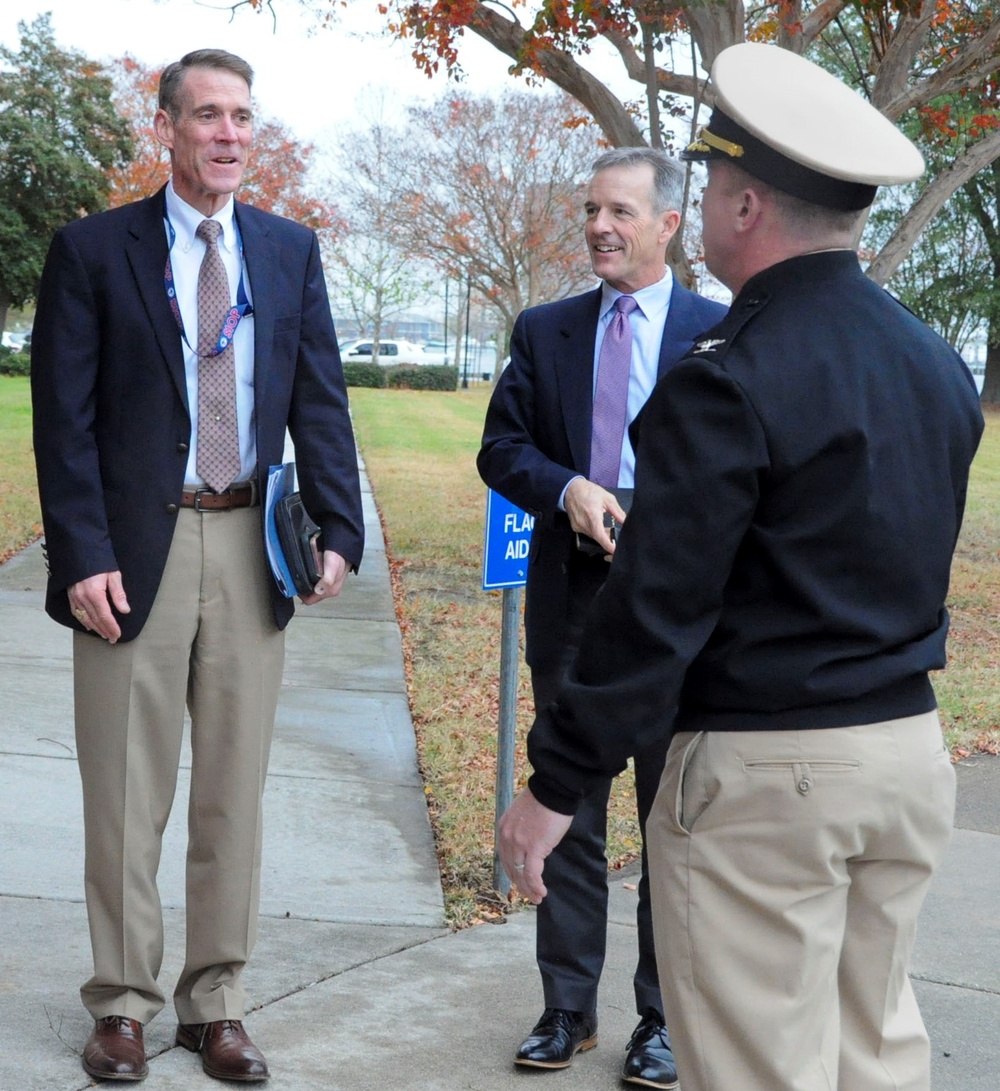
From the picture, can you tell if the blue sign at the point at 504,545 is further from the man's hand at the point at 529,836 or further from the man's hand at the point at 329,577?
the man's hand at the point at 529,836

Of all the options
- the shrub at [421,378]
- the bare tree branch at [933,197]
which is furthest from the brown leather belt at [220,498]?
the shrub at [421,378]

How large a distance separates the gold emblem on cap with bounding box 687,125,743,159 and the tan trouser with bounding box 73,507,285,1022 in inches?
61.4

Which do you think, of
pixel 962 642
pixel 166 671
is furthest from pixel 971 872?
pixel 962 642

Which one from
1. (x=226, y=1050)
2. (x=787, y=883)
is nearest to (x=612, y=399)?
(x=787, y=883)

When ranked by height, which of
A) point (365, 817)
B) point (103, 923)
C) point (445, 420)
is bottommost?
point (445, 420)

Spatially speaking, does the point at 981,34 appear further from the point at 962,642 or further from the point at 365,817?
the point at 365,817

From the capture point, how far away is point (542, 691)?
11.8 ft

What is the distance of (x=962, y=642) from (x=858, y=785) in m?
7.94

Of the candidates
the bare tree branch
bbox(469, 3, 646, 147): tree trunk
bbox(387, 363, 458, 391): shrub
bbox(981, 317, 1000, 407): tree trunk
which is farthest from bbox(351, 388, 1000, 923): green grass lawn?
bbox(387, 363, 458, 391): shrub

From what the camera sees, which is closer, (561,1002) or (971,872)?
(561,1002)

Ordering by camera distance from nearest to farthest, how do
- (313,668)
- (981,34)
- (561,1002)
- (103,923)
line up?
(103,923) → (561,1002) → (313,668) → (981,34)

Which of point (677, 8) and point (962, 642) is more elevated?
point (677, 8)

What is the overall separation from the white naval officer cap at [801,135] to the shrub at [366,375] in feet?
156

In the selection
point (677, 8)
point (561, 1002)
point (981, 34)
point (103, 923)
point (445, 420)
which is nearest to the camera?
point (103, 923)
